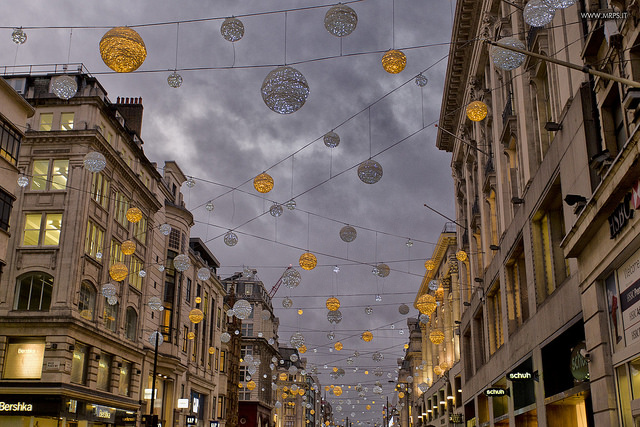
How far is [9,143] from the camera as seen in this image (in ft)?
81.9

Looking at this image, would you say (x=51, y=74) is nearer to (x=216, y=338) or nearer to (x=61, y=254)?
(x=61, y=254)

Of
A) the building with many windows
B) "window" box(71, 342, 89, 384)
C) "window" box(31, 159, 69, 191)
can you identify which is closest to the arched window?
the building with many windows

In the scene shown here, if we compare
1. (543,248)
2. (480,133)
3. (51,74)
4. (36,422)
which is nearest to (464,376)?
(480,133)

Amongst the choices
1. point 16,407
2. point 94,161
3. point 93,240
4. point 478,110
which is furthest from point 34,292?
point 478,110

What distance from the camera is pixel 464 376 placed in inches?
1389

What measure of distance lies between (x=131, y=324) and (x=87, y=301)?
6.39 m

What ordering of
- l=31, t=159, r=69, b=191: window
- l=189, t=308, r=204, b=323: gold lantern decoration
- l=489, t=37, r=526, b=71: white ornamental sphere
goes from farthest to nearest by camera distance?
l=31, t=159, r=69, b=191: window < l=189, t=308, r=204, b=323: gold lantern decoration < l=489, t=37, r=526, b=71: white ornamental sphere

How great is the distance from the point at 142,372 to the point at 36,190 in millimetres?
13716

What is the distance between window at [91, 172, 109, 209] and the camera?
3322cm

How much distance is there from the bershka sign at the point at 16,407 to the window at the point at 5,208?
8791mm

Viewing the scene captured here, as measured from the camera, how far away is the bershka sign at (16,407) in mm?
28016

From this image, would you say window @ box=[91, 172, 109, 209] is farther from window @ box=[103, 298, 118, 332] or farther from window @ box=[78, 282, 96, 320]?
window @ box=[103, 298, 118, 332]

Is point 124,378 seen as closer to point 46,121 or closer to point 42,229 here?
point 42,229

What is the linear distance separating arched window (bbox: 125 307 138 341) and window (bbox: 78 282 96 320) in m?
4.86
